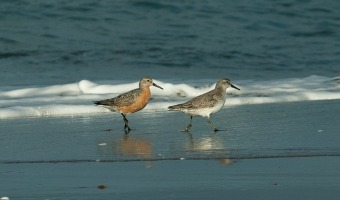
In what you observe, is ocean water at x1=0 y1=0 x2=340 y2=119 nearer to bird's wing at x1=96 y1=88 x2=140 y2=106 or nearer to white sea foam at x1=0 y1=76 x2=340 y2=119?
white sea foam at x1=0 y1=76 x2=340 y2=119

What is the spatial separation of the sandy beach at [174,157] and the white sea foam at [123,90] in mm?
428

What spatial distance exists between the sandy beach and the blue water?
4315mm

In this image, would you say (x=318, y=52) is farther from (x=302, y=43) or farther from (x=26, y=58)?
(x=26, y=58)

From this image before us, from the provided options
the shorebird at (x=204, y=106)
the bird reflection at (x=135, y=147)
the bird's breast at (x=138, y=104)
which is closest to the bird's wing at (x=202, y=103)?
the shorebird at (x=204, y=106)

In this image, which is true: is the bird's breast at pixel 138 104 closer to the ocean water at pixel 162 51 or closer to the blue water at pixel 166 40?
the ocean water at pixel 162 51

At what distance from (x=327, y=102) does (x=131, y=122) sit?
257cm

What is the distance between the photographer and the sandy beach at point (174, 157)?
6473 mm

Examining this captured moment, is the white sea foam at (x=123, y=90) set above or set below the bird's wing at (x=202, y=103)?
above

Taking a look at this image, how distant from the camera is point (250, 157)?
25.1 feet

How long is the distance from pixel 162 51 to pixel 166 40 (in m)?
1.16

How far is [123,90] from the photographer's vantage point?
12906 mm

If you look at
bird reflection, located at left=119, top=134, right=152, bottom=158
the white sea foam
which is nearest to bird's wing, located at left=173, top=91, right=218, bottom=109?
bird reflection, located at left=119, top=134, right=152, bottom=158

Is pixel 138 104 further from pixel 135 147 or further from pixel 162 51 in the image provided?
pixel 162 51

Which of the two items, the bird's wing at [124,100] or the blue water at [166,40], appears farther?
the blue water at [166,40]
